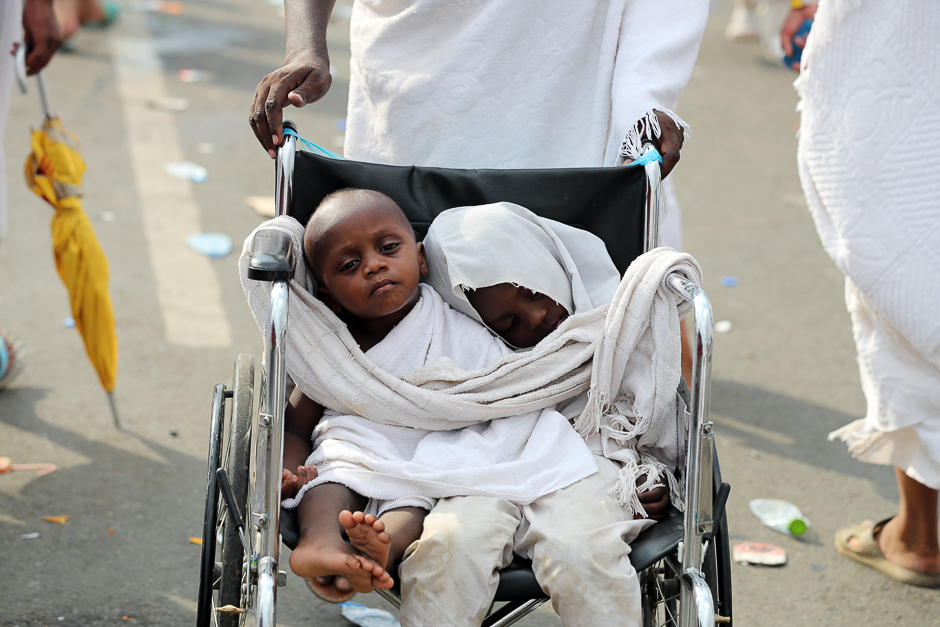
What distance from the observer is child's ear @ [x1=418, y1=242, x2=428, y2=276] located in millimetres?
2297

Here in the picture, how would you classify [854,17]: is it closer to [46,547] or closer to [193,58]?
[46,547]

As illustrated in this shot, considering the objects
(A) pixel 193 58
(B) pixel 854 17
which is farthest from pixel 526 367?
(A) pixel 193 58

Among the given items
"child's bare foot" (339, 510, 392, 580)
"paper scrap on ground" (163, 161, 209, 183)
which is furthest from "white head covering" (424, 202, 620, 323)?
"paper scrap on ground" (163, 161, 209, 183)

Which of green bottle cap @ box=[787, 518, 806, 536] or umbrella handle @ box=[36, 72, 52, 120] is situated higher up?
umbrella handle @ box=[36, 72, 52, 120]

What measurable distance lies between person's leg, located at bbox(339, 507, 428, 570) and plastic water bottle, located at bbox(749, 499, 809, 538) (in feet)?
5.04

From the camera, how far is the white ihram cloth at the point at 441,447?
1.94 m

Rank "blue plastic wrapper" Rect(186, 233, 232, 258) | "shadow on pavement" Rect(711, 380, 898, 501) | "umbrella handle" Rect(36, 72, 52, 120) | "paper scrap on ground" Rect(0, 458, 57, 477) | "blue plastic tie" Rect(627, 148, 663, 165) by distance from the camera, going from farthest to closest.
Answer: "blue plastic wrapper" Rect(186, 233, 232, 258)
"shadow on pavement" Rect(711, 380, 898, 501)
"umbrella handle" Rect(36, 72, 52, 120)
"paper scrap on ground" Rect(0, 458, 57, 477)
"blue plastic tie" Rect(627, 148, 663, 165)

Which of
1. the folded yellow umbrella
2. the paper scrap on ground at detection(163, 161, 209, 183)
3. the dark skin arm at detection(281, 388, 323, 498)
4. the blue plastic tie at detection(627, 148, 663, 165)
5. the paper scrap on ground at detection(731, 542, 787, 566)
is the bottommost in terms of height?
the paper scrap on ground at detection(163, 161, 209, 183)

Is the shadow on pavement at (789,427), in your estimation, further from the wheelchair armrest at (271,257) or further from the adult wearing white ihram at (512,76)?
the wheelchair armrest at (271,257)

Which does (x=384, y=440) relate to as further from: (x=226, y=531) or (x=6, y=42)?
(x=6, y=42)

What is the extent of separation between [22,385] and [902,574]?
116 inches

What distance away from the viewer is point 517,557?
189cm

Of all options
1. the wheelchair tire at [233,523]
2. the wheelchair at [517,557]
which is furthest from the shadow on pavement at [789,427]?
the wheelchair tire at [233,523]

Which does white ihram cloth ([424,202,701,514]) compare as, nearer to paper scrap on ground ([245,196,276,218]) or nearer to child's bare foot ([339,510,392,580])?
child's bare foot ([339,510,392,580])
